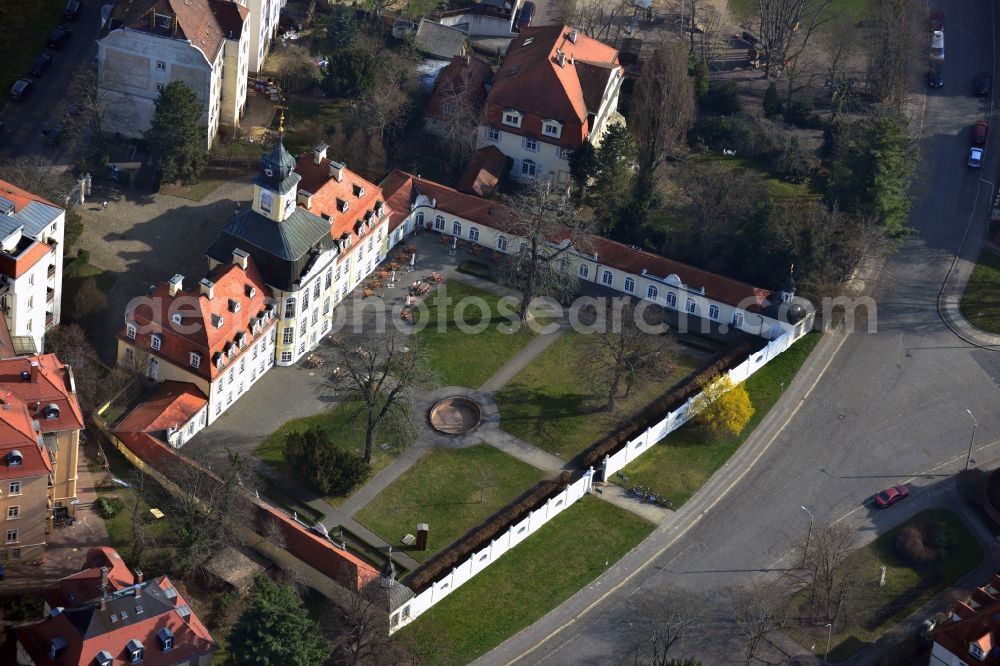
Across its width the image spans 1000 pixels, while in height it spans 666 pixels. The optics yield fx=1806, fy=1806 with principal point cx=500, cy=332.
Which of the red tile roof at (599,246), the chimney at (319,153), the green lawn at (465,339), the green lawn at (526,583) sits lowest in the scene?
the green lawn at (526,583)

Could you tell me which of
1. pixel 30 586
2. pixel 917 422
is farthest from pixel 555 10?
pixel 30 586

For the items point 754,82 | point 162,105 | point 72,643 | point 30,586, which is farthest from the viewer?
point 754,82

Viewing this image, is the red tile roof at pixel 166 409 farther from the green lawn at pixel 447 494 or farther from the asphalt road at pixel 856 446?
the asphalt road at pixel 856 446

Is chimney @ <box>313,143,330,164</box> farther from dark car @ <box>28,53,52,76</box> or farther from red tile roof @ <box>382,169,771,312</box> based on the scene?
dark car @ <box>28,53,52,76</box>

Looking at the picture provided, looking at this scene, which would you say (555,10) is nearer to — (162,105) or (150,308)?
(162,105)

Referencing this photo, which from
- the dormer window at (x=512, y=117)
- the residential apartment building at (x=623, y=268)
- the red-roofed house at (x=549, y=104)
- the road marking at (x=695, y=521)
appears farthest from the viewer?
the dormer window at (x=512, y=117)

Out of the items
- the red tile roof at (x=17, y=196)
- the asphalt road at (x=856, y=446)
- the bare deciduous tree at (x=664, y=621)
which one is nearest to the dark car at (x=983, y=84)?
the asphalt road at (x=856, y=446)
